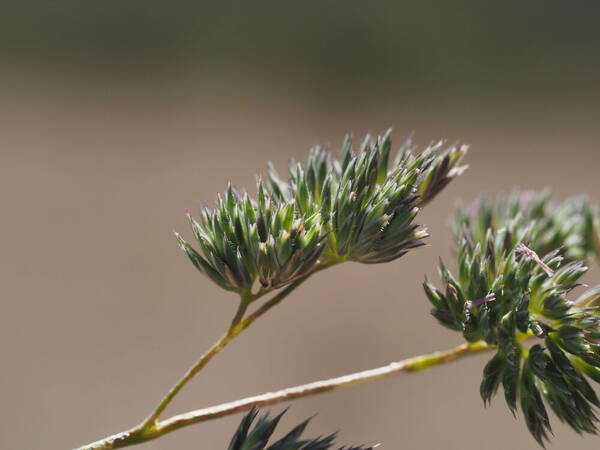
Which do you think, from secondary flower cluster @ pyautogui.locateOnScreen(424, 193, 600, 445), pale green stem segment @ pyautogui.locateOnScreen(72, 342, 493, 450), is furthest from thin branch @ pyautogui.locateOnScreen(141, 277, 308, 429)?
secondary flower cluster @ pyautogui.locateOnScreen(424, 193, 600, 445)

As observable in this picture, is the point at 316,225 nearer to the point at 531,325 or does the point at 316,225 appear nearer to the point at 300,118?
the point at 531,325

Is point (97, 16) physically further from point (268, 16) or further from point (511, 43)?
point (511, 43)

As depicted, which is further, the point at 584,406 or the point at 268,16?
the point at 268,16

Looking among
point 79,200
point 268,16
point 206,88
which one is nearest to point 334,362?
point 79,200

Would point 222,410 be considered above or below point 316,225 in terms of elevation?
below

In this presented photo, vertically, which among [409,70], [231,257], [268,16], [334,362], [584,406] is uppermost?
[268,16]

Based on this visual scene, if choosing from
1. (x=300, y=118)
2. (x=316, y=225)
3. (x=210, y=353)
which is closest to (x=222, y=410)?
(x=210, y=353)

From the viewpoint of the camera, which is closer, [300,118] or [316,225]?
[316,225]
